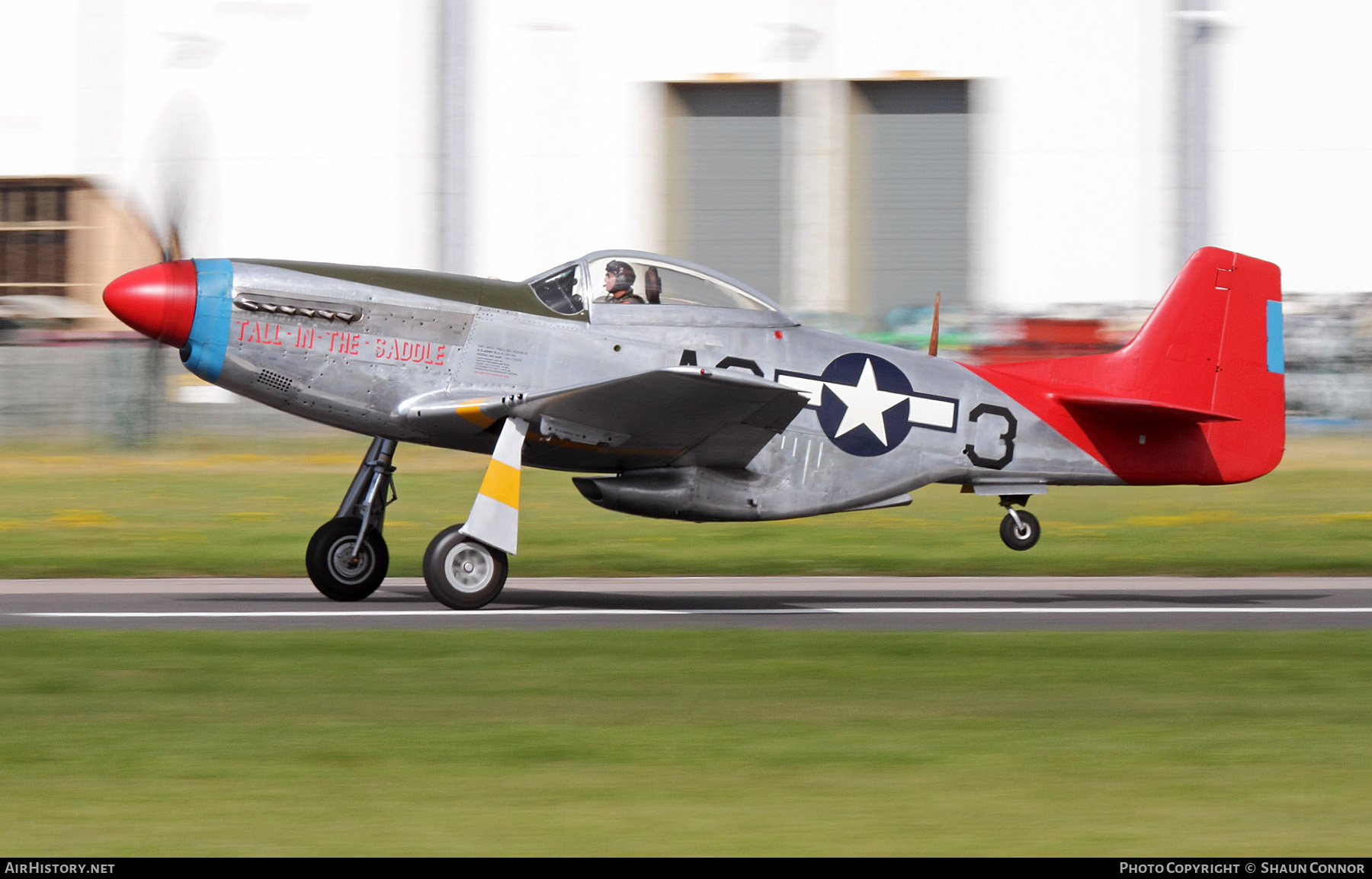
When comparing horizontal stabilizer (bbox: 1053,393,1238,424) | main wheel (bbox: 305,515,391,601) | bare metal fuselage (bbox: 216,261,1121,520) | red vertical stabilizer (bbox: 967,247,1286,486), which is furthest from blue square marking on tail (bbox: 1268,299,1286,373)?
main wheel (bbox: 305,515,391,601)

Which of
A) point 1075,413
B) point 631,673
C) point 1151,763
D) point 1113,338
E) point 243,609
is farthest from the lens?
point 1113,338

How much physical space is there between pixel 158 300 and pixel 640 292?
10.1 ft

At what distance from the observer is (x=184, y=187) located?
24406mm

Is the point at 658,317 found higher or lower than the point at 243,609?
higher

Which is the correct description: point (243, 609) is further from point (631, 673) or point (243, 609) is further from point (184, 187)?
point (184, 187)

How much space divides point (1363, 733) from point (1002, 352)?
17558 millimetres

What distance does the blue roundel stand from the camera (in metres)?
11.0

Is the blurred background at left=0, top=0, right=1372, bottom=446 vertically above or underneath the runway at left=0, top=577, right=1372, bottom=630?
above

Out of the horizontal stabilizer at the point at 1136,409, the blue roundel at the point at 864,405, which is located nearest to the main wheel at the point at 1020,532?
the horizontal stabilizer at the point at 1136,409

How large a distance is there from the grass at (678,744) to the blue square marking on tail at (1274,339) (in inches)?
128

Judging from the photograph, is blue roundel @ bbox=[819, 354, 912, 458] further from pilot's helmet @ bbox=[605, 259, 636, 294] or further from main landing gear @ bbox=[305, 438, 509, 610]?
main landing gear @ bbox=[305, 438, 509, 610]

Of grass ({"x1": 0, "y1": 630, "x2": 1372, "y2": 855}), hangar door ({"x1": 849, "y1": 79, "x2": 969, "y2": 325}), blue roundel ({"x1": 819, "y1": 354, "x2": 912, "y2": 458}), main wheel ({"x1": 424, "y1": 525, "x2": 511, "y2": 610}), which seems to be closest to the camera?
grass ({"x1": 0, "y1": 630, "x2": 1372, "y2": 855})

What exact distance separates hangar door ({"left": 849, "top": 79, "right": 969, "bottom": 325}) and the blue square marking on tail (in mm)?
12281

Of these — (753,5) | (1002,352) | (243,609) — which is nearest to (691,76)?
(753,5)
